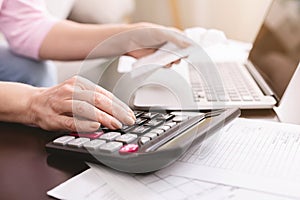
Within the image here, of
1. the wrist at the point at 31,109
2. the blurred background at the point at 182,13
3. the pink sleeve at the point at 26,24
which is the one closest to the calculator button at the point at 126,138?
the wrist at the point at 31,109

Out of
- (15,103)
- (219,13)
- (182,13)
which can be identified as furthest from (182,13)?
(15,103)

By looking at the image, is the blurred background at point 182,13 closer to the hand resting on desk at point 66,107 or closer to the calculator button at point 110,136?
the hand resting on desk at point 66,107

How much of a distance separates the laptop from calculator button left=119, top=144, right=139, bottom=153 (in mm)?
208

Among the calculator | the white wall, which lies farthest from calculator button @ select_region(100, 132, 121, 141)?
the white wall

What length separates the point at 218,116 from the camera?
0.61 metres

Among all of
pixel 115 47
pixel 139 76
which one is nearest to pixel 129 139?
pixel 139 76

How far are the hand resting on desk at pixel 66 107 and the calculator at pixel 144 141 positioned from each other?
2 centimetres

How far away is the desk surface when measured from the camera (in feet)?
1.67

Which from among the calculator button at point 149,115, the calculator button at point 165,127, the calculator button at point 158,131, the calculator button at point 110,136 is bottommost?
the calculator button at point 149,115

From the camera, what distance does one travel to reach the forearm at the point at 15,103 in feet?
2.29

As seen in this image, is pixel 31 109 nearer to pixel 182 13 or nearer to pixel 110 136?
pixel 110 136

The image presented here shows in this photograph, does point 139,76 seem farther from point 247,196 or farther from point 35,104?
point 247,196

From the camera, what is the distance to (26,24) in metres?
1.13

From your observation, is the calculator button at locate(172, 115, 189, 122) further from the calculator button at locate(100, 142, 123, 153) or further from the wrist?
the wrist
